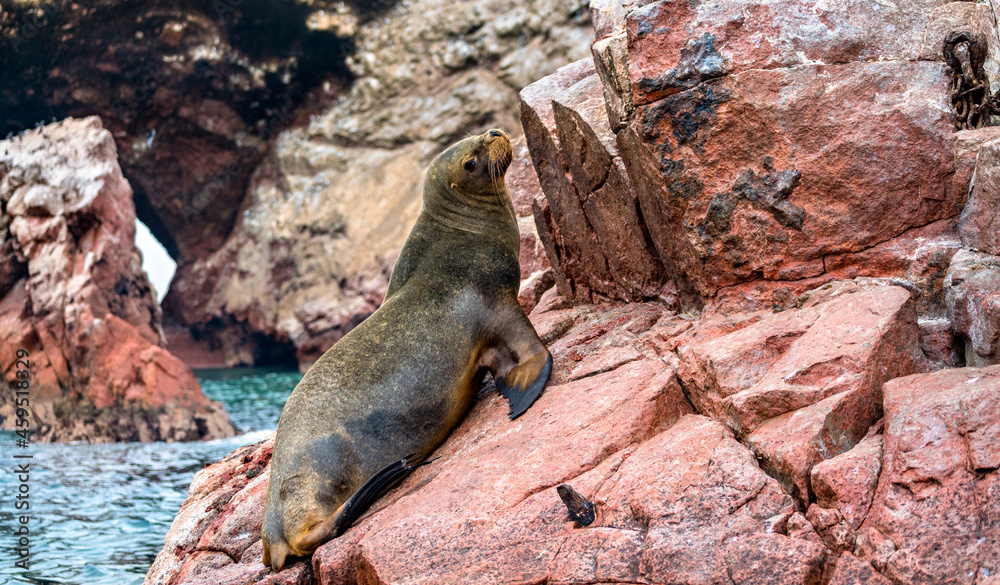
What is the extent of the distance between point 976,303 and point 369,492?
2.49m

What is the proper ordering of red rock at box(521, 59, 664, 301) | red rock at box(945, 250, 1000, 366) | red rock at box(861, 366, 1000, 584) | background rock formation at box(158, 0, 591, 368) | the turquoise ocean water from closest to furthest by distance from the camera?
1. red rock at box(861, 366, 1000, 584)
2. red rock at box(945, 250, 1000, 366)
3. red rock at box(521, 59, 664, 301)
4. the turquoise ocean water
5. background rock formation at box(158, 0, 591, 368)

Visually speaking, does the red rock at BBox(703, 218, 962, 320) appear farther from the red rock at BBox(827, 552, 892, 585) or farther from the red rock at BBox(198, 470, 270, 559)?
the red rock at BBox(198, 470, 270, 559)

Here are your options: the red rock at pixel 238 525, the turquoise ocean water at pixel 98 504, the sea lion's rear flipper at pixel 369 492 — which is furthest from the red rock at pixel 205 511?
the turquoise ocean water at pixel 98 504

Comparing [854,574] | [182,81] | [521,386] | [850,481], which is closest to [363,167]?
[182,81]

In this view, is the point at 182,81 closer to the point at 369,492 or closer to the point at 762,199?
the point at 369,492

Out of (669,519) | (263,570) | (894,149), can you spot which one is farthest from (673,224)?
(263,570)

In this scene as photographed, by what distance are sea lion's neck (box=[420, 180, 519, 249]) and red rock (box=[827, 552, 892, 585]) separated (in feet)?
7.54

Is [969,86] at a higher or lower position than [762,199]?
higher

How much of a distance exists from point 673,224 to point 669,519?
144 centimetres

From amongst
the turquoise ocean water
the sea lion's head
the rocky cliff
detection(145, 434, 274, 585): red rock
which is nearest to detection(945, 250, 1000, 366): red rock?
the rocky cliff

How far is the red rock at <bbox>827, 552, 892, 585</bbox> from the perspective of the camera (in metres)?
2.07

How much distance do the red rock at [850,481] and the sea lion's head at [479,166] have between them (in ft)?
7.32

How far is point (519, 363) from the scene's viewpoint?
3.66 m

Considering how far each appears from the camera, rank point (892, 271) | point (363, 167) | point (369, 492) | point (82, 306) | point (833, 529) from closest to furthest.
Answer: point (833, 529) < point (892, 271) < point (369, 492) < point (82, 306) < point (363, 167)
